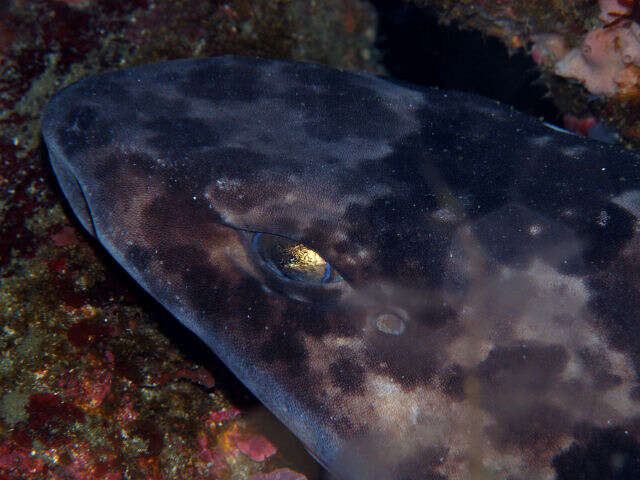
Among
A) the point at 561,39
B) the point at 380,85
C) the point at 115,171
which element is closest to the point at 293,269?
the point at 115,171

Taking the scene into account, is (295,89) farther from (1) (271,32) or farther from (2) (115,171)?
(1) (271,32)

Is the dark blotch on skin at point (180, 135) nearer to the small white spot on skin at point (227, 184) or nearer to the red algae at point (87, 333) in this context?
the small white spot on skin at point (227, 184)

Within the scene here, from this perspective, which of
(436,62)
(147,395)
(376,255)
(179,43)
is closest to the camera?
(376,255)

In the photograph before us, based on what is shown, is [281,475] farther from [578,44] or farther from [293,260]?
[578,44]

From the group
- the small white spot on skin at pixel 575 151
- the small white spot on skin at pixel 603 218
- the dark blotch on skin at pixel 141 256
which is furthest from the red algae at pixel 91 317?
the small white spot on skin at pixel 575 151

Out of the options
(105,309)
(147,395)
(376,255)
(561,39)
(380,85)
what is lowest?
(147,395)

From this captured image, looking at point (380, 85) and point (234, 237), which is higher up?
point (380, 85)
